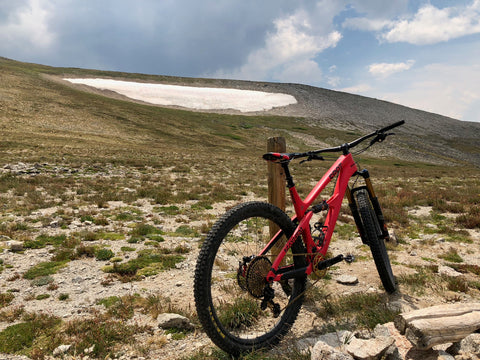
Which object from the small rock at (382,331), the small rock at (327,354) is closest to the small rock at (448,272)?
the small rock at (382,331)

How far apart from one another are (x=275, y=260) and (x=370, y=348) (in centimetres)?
133

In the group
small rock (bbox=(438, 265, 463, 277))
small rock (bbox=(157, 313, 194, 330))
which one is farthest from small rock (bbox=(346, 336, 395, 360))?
small rock (bbox=(438, 265, 463, 277))

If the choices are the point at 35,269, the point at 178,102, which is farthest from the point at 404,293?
the point at 178,102

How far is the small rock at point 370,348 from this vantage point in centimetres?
275

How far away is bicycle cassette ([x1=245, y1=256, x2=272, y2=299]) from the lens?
133 inches

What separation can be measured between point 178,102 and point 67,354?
3578 inches

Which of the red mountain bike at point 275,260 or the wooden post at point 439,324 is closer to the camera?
the wooden post at point 439,324

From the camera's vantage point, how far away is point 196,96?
9569 cm

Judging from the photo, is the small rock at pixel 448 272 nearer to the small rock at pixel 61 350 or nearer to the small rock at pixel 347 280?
the small rock at pixel 347 280

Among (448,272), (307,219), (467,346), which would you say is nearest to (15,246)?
(307,219)

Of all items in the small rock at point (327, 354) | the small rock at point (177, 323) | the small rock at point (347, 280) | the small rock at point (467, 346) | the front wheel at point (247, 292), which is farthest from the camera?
the small rock at point (347, 280)

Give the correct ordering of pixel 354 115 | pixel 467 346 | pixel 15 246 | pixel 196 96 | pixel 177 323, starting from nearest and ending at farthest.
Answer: pixel 467 346, pixel 177 323, pixel 15 246, pixel 354 115, pixel 196 96

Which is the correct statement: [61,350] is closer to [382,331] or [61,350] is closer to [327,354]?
[327,354]

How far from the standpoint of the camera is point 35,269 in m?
6.32
